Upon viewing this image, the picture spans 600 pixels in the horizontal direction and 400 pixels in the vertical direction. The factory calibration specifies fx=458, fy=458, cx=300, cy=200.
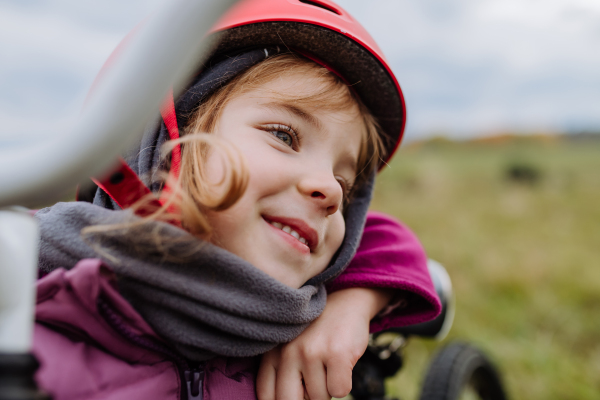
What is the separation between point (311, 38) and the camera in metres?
0.89

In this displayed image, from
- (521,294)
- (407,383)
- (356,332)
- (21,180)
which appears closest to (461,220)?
(521,294)

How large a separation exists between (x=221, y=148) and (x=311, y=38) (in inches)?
13.8

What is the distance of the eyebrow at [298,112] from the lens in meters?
0.81

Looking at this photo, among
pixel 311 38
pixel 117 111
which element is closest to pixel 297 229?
pixel 311 38

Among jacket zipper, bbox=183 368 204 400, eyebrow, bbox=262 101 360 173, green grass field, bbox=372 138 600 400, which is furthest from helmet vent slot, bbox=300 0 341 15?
jacket zipper, bbox=183 368 204 400

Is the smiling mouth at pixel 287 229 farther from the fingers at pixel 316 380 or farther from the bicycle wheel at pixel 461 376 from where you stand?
the bicycle wheel at pixel 461 376

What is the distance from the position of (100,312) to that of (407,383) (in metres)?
1.53

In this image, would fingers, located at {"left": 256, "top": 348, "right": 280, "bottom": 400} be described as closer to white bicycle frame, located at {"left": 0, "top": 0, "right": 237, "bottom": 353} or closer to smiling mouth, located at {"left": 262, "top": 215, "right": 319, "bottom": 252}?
smiling mouth, located at {"left": 262, "top": 215, "right": 319, "bottom": 252}

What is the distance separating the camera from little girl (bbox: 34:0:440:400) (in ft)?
2.04

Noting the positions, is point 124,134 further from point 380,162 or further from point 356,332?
point 380,162

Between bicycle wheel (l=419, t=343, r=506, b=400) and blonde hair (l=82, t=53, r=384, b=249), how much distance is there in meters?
0.58

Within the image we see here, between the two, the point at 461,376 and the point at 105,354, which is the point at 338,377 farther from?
the point at 461,376

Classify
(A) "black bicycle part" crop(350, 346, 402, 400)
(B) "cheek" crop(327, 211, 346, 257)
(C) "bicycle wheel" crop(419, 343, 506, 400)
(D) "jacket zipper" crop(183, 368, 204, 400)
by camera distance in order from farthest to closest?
(C) "bicycle wheel" crop(419, 343, 506, 400) → (A) "black bicycle part" crop(350, 346, 402, 400) → (B) "cheek" crop(327, 211, 346, 257) → (D) "jacket zipper" crop(183, 368, 204, 400)

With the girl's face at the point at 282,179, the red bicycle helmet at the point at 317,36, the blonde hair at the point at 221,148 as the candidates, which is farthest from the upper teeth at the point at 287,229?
the red bicycle helmet at the point at 317,36
